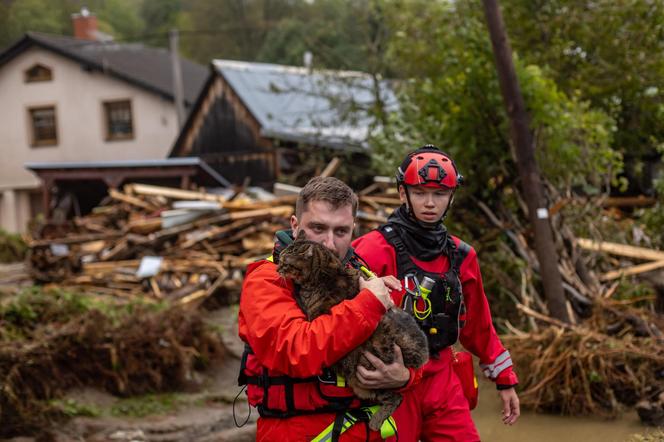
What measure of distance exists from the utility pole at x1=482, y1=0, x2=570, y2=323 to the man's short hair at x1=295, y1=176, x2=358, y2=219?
576 centimetres

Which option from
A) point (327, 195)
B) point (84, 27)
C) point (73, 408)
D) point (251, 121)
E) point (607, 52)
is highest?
point (84, 27)

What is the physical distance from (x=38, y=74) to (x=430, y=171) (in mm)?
36121

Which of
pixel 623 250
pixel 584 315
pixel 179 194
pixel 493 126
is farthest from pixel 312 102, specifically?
pixel 584 315

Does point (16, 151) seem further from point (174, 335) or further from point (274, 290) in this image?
point (274, 290)

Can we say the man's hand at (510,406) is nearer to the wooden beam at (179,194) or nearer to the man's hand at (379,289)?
the man's hand at (379,289)

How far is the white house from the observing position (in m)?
35.3

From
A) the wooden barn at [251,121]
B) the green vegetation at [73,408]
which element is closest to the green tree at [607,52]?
the wooden barn at [251,121]

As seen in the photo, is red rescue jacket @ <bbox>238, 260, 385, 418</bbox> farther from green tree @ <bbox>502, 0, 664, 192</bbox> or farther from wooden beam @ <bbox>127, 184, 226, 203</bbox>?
wooden beam @ <bbox>127, 184, 226, 203</bbox>

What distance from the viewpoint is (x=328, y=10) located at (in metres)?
48.1

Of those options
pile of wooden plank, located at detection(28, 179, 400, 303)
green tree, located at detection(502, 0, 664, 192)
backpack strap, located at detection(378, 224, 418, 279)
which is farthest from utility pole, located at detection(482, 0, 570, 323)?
pile of wooden plank, located at detection(28, 179, 400, 303)

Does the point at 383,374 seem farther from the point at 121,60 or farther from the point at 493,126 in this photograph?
the point at 121,60

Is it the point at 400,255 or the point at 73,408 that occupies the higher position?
the point at 400,255

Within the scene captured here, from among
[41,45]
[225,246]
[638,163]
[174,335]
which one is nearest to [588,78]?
[638,163]

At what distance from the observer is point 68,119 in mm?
36375
